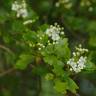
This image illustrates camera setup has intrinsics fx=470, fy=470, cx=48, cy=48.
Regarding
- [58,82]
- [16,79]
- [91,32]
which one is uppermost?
[91,32]

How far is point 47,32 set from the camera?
2.13 meters

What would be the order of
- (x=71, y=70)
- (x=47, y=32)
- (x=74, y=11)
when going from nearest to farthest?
(x=71, y=70)
(x=47, y=32)
(x=74, y=11)

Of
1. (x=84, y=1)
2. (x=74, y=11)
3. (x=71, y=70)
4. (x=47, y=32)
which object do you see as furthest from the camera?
(x=74, y=11)

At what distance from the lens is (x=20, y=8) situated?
8.07 feet

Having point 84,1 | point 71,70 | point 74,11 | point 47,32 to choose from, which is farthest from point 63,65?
point 74,11

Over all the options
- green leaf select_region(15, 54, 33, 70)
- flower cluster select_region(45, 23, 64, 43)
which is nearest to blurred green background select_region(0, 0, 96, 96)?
green leaf select_region(15, 54, 33, 70)

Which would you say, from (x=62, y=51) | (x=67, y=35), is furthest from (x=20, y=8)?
(x=67, y=35)

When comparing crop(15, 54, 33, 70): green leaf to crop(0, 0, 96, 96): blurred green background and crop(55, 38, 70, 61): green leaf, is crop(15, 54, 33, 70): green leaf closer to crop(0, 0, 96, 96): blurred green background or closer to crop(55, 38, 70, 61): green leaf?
crop(55, 38, 70, 61): green leaf

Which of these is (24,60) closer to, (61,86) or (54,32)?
(54,32)

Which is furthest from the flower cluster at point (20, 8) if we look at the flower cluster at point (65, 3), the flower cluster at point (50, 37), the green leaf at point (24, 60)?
the flower cluster at point (65, 3)

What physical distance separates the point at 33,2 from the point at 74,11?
0.34 metres

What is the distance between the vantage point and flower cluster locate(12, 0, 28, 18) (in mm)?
2418

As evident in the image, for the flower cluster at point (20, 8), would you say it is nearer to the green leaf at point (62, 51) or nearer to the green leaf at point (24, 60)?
the green leaf at point (24, 60)

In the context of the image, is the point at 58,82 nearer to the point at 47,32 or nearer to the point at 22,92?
the point at 47,32
